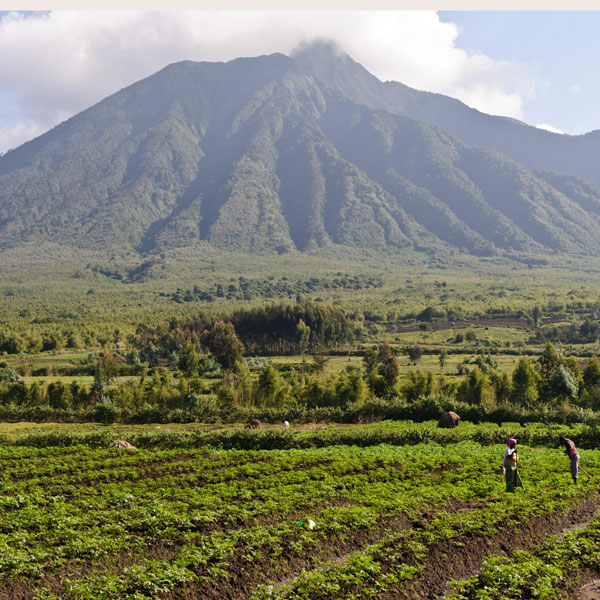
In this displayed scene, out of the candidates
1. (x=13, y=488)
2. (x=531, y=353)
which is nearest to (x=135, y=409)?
(x=13, y=488)

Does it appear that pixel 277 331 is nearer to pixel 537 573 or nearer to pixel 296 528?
pixel 296 528

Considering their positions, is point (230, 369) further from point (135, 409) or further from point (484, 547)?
point (484, 547)

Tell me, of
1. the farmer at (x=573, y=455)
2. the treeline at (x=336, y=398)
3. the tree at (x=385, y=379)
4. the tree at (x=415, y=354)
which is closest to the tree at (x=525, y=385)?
the treeline at (x=336, y=398)

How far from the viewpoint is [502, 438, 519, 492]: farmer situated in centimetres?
2245

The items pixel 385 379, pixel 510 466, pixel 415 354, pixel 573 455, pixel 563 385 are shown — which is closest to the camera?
pixel 510 466

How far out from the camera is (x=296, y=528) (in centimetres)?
1867

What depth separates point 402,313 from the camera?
182250mm

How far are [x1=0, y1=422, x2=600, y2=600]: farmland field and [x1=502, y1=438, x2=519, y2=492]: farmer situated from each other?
0.51 meters

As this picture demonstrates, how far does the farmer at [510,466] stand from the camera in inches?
884

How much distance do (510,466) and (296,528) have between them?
35.8 feet

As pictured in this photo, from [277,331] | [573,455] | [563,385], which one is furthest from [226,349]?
[573,455]

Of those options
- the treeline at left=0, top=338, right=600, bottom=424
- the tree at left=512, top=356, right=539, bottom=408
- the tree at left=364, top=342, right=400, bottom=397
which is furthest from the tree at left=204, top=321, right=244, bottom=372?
the tree at left=512, top=356, right=539, bottom=408

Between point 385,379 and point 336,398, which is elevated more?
point 385,379

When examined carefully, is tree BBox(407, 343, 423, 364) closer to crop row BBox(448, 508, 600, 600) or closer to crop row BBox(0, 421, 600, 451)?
crop row BBox(0, 421, 600, 451)
